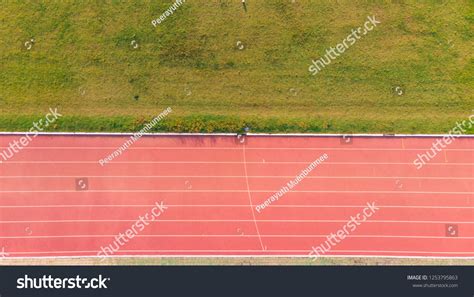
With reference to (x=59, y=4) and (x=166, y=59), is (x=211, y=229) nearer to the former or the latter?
(x=166, y=59)

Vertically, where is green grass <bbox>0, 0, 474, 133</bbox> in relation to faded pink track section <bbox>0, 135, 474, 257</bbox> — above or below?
above

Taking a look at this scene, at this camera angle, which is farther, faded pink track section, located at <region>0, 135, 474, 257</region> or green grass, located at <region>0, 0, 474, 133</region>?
green grass, located at <region>0, 0, 474, 133</region>

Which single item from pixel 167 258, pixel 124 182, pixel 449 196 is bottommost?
pixel 167 258

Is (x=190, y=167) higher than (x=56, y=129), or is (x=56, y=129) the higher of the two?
(x=56, y=129)

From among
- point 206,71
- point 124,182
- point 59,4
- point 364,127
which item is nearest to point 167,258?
point 124,182
